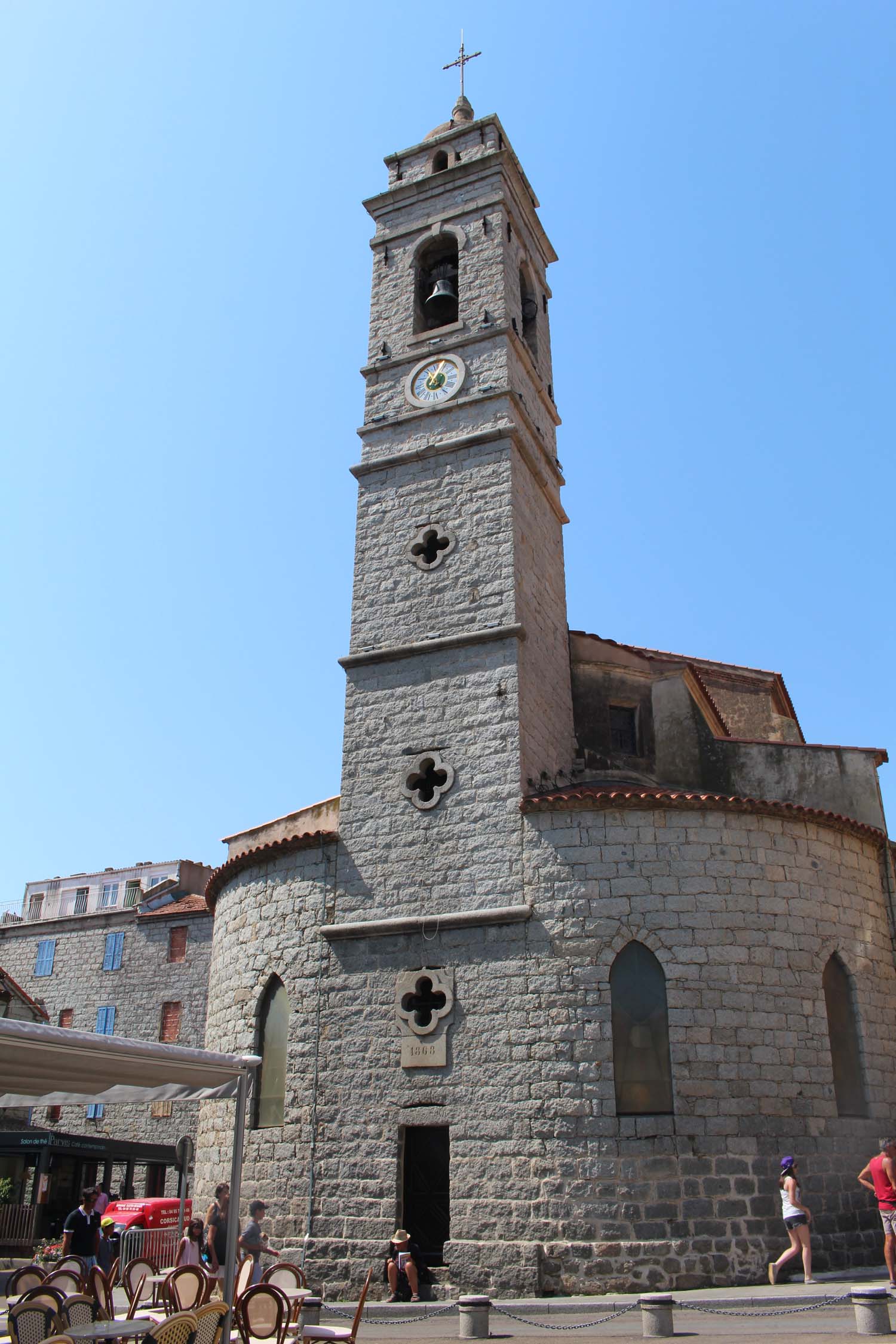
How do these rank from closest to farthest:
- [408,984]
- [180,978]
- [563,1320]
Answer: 1. [563,1320]
2. [408,984]
3. [180,978]

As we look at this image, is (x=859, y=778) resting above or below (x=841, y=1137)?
above

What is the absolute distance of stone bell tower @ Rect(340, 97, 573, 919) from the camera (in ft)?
46.2

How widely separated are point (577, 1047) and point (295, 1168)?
3.89 m

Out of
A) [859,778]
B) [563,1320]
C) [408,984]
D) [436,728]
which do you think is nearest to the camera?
[563,1320]

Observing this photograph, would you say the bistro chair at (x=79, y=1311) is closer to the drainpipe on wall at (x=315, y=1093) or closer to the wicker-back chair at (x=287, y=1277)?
the wicker-back chair at (x=287, y=1277)

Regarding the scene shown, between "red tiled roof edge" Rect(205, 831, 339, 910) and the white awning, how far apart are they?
601cm

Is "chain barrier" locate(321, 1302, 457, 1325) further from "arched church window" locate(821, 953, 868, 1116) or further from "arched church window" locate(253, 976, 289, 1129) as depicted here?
"arched church window" locate(821, 953, 868, 1116)

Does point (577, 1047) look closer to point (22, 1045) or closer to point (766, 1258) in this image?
point (766, 1258)

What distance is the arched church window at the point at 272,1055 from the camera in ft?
45.5

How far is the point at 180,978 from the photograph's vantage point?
30078mm

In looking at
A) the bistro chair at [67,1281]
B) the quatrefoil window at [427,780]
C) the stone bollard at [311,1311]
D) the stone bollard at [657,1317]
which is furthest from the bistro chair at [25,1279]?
the quatrefoil window at [427,780]

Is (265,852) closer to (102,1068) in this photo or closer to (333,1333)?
(333,1333)

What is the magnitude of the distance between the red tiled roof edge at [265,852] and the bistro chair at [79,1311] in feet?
23.1

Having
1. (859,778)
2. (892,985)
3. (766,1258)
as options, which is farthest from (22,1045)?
(859,778)
